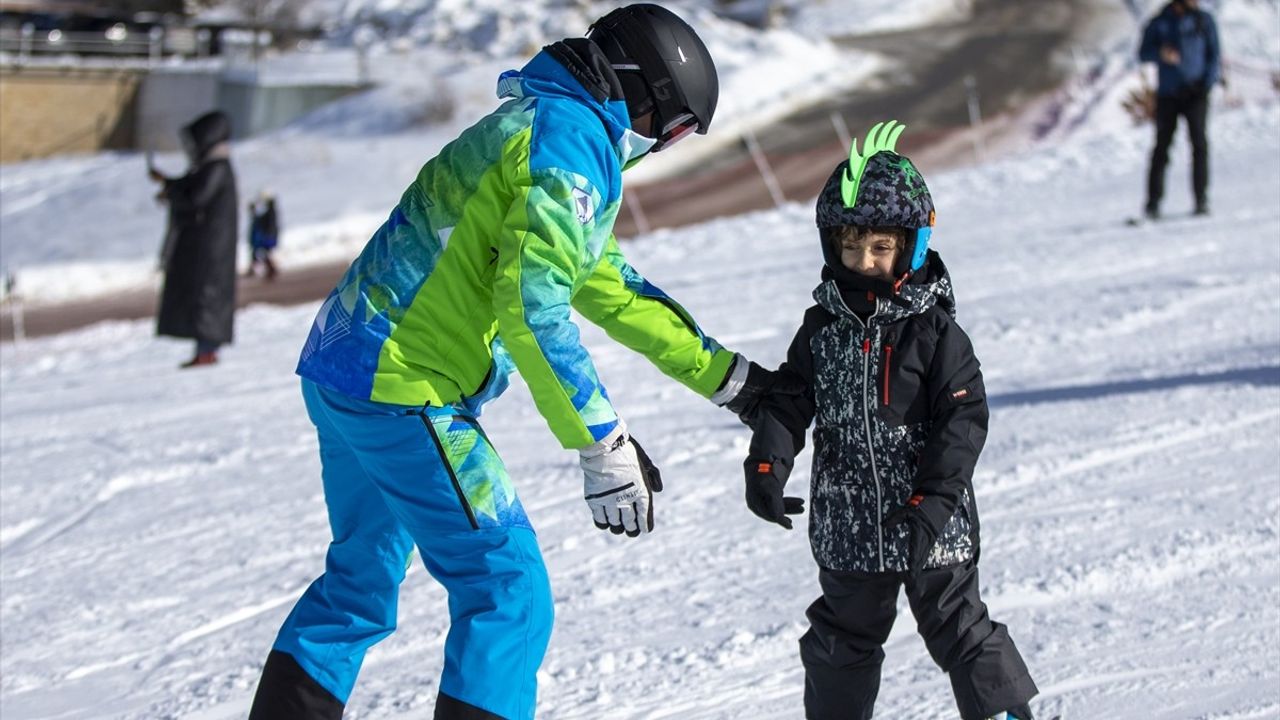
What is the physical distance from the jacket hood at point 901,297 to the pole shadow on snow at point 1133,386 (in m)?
3.26

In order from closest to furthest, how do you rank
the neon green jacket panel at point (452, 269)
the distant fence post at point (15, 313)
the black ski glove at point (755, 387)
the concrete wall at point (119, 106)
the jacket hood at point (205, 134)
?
the neon green jacket panel at point (452, 269) → the black ski glove at point (755, 387) → the jacket hood at point (205, 134) → the distant fence post at point (15, 313) → the concrete wall at point (119, 106)

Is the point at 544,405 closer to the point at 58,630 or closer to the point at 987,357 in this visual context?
the point at 58,630

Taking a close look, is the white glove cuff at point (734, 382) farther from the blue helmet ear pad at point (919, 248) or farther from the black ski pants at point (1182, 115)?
the black ski pants at point (1182, 115)

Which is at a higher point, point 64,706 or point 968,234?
point 64,706

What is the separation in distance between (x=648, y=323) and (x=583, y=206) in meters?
0.59

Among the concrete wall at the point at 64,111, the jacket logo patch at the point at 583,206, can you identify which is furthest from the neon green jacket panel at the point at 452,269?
the concrete wall at the point at 64,111

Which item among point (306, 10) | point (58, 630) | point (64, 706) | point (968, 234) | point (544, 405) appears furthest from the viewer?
point (306, 10)

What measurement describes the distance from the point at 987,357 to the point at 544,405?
478cm

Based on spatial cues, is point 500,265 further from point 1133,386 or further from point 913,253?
point 1133,386

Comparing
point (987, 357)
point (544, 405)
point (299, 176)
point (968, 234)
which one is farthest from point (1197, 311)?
point (299, 176)

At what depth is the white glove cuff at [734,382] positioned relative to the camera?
3166 millimetres

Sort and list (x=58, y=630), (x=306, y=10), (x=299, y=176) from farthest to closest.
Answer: (x=306, y=10) < (x=299, y=176) < (x=58, y=630)

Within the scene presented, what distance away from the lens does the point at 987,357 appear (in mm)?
7086

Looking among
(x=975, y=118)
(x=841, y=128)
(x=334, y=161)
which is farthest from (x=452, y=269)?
(x=334, y=161)
